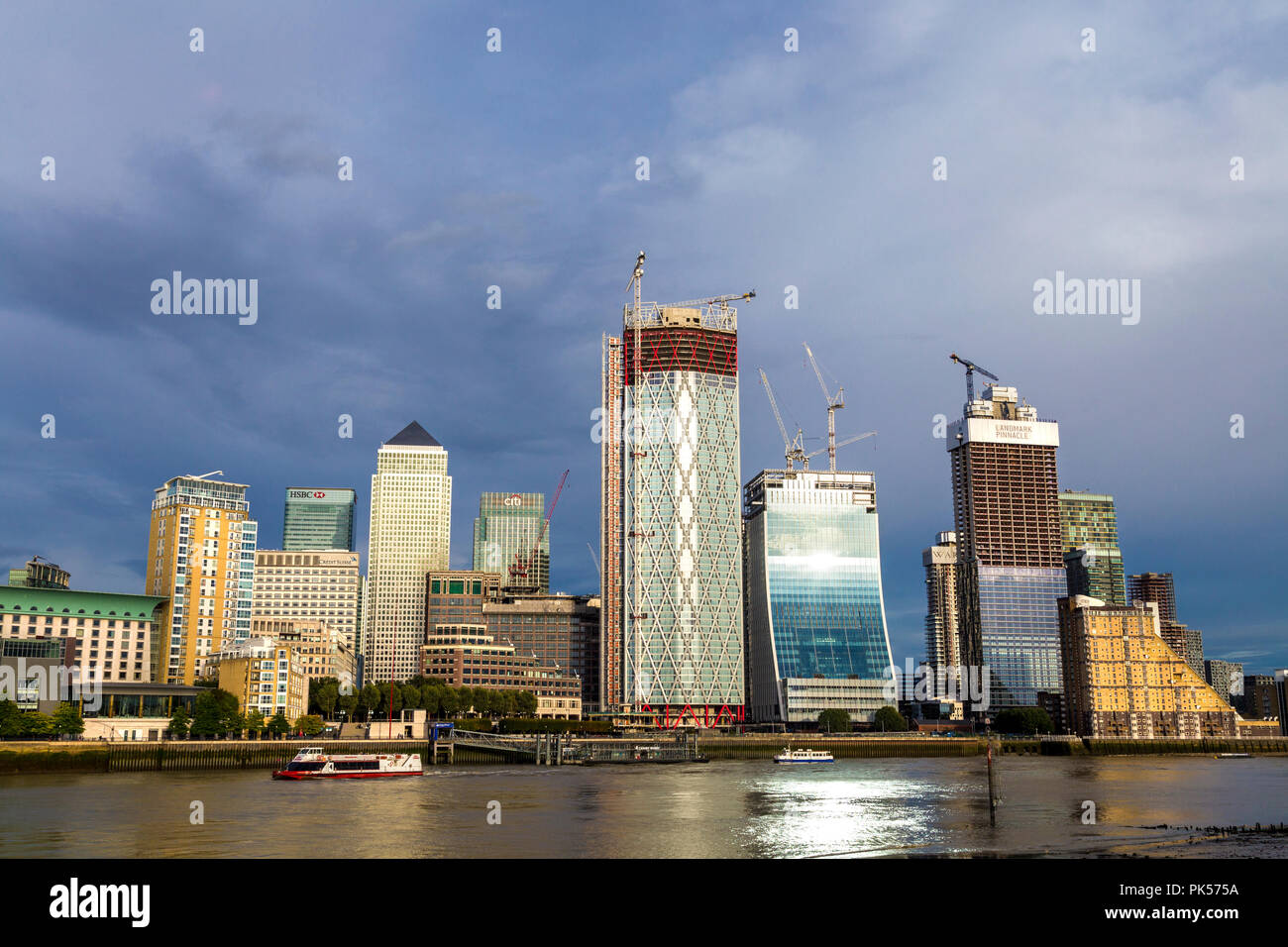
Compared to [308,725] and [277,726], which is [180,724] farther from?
[308,725]

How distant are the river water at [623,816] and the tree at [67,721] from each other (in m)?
26.2

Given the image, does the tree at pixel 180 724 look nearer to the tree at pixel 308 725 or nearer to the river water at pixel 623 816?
the tree at pixel 308 725

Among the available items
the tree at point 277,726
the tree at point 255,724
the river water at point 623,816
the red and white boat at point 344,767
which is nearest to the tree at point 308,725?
the tree at point 277,726

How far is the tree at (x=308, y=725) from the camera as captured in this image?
Result: 624 feet

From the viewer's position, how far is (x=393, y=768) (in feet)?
441

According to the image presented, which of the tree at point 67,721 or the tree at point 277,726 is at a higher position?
the tree at point 67,721

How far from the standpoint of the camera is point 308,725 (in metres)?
191
